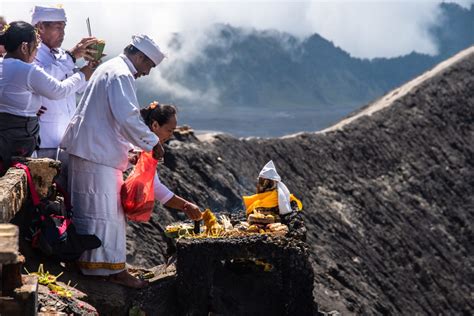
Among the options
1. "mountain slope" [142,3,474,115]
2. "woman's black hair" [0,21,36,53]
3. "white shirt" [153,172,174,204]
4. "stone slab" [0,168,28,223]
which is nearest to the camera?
"stone slab" [0,168,28,223]

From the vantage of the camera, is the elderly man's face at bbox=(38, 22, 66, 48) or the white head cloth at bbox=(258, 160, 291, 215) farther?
the white head cloth at bbox=(258, 160, 291, 215)

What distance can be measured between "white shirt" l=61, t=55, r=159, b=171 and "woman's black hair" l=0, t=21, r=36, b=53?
2.11 feet

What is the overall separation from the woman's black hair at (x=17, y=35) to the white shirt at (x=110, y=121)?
0.64 m

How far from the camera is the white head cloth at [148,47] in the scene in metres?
8.42

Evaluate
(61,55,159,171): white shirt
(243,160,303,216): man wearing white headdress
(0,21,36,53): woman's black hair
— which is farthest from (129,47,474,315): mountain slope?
(0,21,36,53): woman's black hair

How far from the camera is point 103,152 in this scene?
27.7 feet

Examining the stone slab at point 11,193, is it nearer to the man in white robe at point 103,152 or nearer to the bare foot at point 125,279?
the man in white robe at point 103,152

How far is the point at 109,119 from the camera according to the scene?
27.7 feet

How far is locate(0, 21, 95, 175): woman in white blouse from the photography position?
8180mm

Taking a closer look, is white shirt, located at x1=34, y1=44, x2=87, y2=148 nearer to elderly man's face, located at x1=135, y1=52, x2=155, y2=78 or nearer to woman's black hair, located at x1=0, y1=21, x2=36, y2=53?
elderly man's face, located at x1=135, y1=52, x2=155, y2=78

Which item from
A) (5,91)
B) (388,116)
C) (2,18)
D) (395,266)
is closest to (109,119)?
(5,91)

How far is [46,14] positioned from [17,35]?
103cm

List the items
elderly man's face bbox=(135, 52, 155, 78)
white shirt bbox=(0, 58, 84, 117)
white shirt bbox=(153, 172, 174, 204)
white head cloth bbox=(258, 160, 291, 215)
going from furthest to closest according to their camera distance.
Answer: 1. white head cloth bbox=(258, 160, 291, 215)
2. white shirt bbox=(153, 172, 174, 204)
3. elderly man's face bbox=(135, 52, 155, 78)
4. white shirt bbox=(0, 58, 84, 117)

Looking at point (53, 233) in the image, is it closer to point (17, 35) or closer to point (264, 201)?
point (17, 35)
